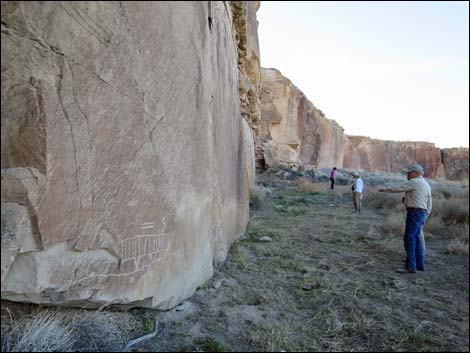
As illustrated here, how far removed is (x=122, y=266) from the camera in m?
2.16

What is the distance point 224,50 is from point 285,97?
26.9 metres

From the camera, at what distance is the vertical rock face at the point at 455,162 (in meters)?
48.9

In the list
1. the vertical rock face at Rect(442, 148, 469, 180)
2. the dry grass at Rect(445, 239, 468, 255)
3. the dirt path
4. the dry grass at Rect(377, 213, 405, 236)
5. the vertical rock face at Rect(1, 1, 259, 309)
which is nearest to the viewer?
the vertical rock face at Rect(1, 1, 259, 309)

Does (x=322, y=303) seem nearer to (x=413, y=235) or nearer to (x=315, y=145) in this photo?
(x=413, y=235)

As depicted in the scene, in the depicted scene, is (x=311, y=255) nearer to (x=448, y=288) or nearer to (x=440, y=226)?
(x=448, y=288)

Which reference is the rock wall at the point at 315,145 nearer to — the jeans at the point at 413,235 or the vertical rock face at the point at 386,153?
the vertical rock face at the point at 386,153

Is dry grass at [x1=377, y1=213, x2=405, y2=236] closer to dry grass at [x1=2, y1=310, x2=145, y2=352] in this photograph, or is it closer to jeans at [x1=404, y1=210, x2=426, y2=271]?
jeans at [x1=404, y1=210, x2=426, y2=271]

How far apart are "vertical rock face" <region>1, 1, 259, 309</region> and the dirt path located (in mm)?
366

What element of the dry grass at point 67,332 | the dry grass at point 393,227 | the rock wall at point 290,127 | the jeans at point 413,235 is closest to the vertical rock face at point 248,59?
the dry grass at point 393,227

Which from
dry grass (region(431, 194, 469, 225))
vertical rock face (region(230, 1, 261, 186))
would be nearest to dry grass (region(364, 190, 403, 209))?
dry grass (region(431, 194, 469, 225))

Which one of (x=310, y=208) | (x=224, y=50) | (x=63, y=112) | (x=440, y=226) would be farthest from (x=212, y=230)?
(x=310, y=208)

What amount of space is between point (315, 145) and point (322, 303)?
110 ft

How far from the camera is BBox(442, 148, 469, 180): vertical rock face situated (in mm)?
48875

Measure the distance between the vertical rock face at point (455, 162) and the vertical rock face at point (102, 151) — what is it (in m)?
55.9
